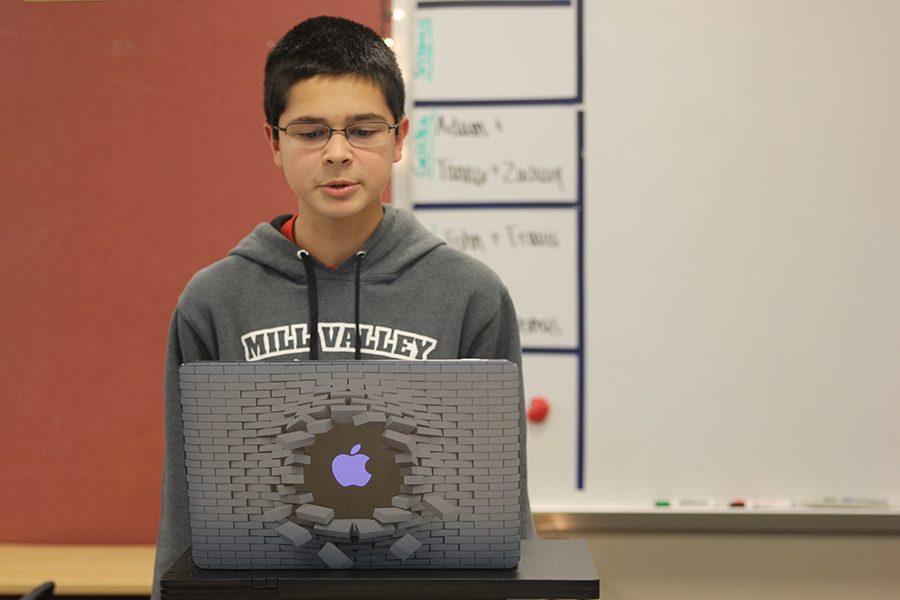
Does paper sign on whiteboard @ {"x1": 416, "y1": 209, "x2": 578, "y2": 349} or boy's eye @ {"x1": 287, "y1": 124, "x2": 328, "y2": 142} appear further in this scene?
paper sign on whiteboard @ {"x1": 416, "y1": 209, "x2": 578, "y2": 349}

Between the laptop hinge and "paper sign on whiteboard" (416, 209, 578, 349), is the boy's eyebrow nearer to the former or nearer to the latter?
the laptop hinge

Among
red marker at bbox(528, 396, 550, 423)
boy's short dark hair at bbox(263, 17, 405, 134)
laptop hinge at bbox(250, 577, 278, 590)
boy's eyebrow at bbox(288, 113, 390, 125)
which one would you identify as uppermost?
boy's short dark hair at bbox(263, 17, 405, 134)

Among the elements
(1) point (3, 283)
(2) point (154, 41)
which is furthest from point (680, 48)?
(1) point (3, 283)

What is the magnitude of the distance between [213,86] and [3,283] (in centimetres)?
64

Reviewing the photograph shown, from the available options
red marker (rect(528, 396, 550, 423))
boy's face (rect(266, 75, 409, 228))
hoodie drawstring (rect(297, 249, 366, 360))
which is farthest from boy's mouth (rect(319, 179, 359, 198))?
red marker (rect(528, 396, 550, 423))

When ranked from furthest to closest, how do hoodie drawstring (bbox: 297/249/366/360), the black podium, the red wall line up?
1. the red wall
2. hoodie drawstring (bbox: 297/249/366/360)
3. the black podium

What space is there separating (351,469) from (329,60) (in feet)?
2.01

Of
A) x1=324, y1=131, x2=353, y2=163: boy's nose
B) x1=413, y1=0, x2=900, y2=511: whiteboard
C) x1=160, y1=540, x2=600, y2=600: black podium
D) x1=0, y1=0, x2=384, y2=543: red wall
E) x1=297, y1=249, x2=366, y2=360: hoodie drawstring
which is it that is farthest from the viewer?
x1=0, y1=0, x2=384, y2=543: red wall

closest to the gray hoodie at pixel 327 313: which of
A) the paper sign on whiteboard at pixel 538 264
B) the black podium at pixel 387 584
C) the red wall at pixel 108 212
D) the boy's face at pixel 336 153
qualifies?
the boy's face at pixel 336 153

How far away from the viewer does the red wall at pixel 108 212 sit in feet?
6.56

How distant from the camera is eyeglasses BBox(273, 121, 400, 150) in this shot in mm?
1151

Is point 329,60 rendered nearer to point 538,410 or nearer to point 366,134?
point 366,134

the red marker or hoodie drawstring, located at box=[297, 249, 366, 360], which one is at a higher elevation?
hoodie drawstring, located at box=[297, 249, 366, 360]

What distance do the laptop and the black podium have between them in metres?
0.01
